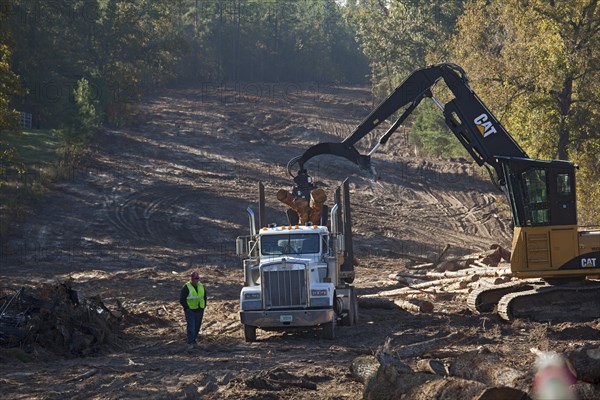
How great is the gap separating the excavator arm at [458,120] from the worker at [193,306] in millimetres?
5619

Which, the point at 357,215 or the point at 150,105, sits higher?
the point at 150,105

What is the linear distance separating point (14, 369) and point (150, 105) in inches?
2342

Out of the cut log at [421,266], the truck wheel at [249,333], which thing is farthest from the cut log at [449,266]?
the truck wheel at [249,333]

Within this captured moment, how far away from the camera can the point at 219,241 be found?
41.9 meters

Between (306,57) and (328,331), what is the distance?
88.3 metres

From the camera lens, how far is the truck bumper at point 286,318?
19484 millimetres

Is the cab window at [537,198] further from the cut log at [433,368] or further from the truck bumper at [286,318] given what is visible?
the cut log at [433,368]

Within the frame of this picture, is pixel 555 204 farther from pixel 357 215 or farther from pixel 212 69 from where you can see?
pixel 212 69

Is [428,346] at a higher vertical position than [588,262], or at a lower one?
lower

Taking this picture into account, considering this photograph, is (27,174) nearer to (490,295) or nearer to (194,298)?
(194,298)

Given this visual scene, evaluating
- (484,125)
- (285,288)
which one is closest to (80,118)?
(484,125)

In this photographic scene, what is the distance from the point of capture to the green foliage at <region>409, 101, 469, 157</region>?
57594 mm

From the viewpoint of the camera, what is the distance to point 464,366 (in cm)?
1280

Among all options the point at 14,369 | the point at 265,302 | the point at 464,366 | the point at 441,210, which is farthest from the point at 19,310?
the point at 441,210
